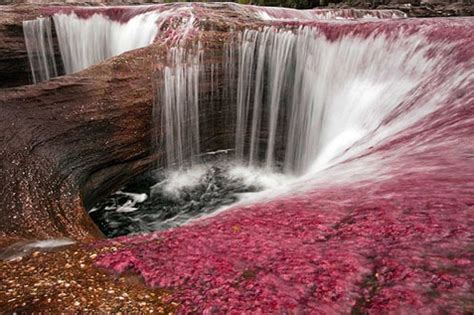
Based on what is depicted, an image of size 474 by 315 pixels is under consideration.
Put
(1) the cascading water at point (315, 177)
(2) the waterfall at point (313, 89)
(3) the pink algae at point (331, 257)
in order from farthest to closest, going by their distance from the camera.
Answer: (2) the waterfall at point (313, 89) → (1) the cascading water at point (315, 177) → (3) the pink algae at point (331, 257)

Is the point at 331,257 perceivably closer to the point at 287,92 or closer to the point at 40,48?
the point at 287,92

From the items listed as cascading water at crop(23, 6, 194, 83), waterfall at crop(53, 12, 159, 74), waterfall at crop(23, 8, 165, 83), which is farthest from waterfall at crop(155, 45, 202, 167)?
waterfall at crop(23, 8, 165, 83)

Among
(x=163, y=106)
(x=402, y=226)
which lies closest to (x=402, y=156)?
(x=402, y=226)

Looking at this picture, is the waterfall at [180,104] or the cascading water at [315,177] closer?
the cascading water at [315,177]

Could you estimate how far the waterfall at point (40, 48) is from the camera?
16.3m

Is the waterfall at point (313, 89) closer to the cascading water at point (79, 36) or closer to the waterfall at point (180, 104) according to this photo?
the waterfall at point (180, 104)

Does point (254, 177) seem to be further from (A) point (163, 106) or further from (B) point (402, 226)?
(B) point (402, 226)

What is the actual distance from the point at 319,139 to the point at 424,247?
8144 millimetres

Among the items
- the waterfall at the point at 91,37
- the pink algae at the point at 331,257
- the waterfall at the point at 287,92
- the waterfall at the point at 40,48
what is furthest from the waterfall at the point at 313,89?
the waterfall at the point at 40,48

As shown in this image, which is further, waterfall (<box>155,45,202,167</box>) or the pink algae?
waterfall (<box>155,45,202,167</box>)

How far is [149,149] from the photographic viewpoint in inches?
404

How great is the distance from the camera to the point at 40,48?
1680 cm

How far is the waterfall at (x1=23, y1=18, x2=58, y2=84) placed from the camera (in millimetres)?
16281

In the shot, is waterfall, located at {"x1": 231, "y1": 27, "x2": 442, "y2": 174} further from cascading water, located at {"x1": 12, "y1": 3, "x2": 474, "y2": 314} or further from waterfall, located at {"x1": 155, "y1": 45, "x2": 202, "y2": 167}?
waterfall, located at {"x1": 155, "y1": 45, "x2": 202, "y2": 167}
